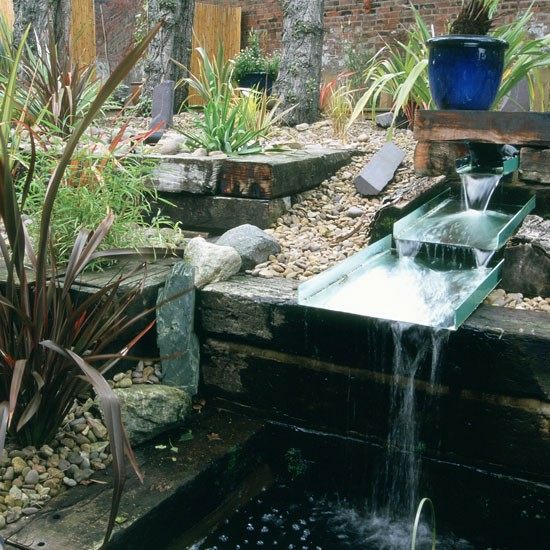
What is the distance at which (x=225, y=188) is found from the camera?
12.7 ft

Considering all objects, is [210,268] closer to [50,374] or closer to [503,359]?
[50,374]

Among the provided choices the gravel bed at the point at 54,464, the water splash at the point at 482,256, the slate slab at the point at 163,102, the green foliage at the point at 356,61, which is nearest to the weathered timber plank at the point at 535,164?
the water splash at the point at 482,256

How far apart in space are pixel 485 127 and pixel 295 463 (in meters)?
Result: 1.72

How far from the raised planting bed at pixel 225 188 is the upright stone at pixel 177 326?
997 mm

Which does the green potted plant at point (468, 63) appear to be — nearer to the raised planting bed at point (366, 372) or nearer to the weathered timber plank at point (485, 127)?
the weathered timber plank at point (485, 127)

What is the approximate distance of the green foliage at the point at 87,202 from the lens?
315 centimetres

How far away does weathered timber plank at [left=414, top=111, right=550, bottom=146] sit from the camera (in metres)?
3.09

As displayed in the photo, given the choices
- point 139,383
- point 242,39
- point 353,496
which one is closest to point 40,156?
point 139,383

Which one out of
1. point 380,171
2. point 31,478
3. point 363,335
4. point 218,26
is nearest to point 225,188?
point 380,171

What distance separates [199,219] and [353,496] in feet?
6.00

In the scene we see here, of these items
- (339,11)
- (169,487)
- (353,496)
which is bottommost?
(353,496)

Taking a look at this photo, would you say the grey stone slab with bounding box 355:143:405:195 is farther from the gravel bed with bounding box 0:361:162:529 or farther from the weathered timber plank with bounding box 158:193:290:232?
the gravel bed with bounding box 0:361:162:529

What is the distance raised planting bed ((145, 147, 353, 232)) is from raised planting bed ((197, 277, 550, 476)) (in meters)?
0.83

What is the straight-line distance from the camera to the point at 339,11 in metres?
10.6
